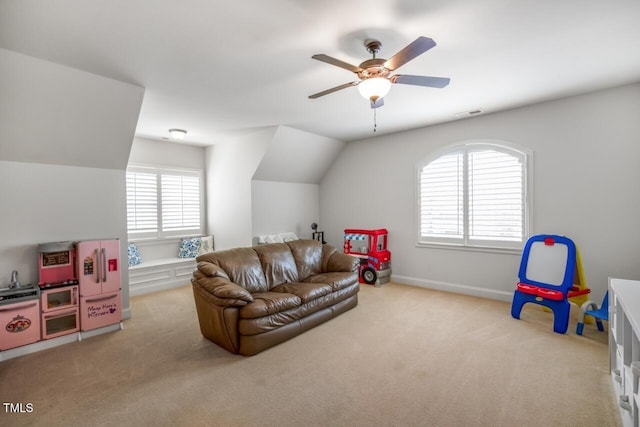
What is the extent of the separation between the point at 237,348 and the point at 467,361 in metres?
2.23

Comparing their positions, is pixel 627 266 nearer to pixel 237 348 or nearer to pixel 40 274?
pixel 237 348

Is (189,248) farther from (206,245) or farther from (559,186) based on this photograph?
(559,186)

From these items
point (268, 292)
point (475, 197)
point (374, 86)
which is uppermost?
point (374, 86)

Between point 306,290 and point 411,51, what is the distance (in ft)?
8.58

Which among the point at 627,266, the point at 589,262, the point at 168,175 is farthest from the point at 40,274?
the point at 627,266

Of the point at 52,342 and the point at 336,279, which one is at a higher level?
the point at 336,279

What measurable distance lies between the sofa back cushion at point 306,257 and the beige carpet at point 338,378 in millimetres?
889

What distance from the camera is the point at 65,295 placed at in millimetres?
3430

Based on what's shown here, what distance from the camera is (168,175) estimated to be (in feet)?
19.4

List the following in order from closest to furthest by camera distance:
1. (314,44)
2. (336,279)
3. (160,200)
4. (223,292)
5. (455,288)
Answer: (314,44)
(223,292)
(336,279)
(455,288)
(160,200)

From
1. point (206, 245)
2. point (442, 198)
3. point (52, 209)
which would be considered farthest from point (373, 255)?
point (52, 209)

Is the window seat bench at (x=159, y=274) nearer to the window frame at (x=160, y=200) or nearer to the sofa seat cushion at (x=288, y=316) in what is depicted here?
the window frame at (x=160, y=200)

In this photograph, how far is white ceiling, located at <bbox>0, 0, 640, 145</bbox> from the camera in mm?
2104

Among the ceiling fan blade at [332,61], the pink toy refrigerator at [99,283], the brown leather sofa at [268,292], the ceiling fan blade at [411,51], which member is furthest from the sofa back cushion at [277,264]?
the ceiling fan blade at [411,51]
